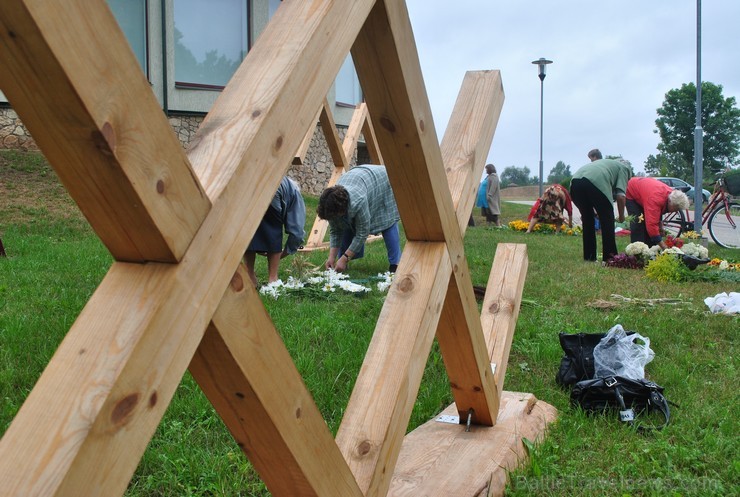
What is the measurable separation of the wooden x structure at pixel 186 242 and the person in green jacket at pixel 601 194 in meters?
8.21

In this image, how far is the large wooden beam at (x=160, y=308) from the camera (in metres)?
0.99

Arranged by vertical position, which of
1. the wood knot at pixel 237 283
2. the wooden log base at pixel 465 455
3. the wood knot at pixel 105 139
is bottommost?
the wooden log base at pixel 465 455

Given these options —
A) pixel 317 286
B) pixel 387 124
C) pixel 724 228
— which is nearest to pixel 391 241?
pixel 317 286

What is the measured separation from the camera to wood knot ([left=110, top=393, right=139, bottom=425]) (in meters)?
1.05

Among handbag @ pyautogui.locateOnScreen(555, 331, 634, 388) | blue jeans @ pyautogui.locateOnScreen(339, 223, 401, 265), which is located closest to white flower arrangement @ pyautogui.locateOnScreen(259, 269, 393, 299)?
blue jeans @ pyautogui.locateOnScreen(339, 223, 401, 265)

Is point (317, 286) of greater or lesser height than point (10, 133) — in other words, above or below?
below

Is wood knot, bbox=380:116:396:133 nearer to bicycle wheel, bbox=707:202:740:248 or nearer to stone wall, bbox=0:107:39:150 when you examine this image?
bicycle wheel, bbox=707:202:740:248

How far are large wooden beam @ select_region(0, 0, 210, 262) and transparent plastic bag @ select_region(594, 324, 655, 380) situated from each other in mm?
3136

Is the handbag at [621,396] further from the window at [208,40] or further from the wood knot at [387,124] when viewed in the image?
the window at [208,40]

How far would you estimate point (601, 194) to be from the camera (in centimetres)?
967

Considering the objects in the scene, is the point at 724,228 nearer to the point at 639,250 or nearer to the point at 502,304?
the point at 639,250

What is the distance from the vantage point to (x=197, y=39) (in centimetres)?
1547

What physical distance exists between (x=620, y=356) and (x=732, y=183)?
11862 millimetres

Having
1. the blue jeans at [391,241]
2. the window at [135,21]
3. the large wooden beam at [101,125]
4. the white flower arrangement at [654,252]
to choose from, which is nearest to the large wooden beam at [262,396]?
the large wooden beam at [101,125]
